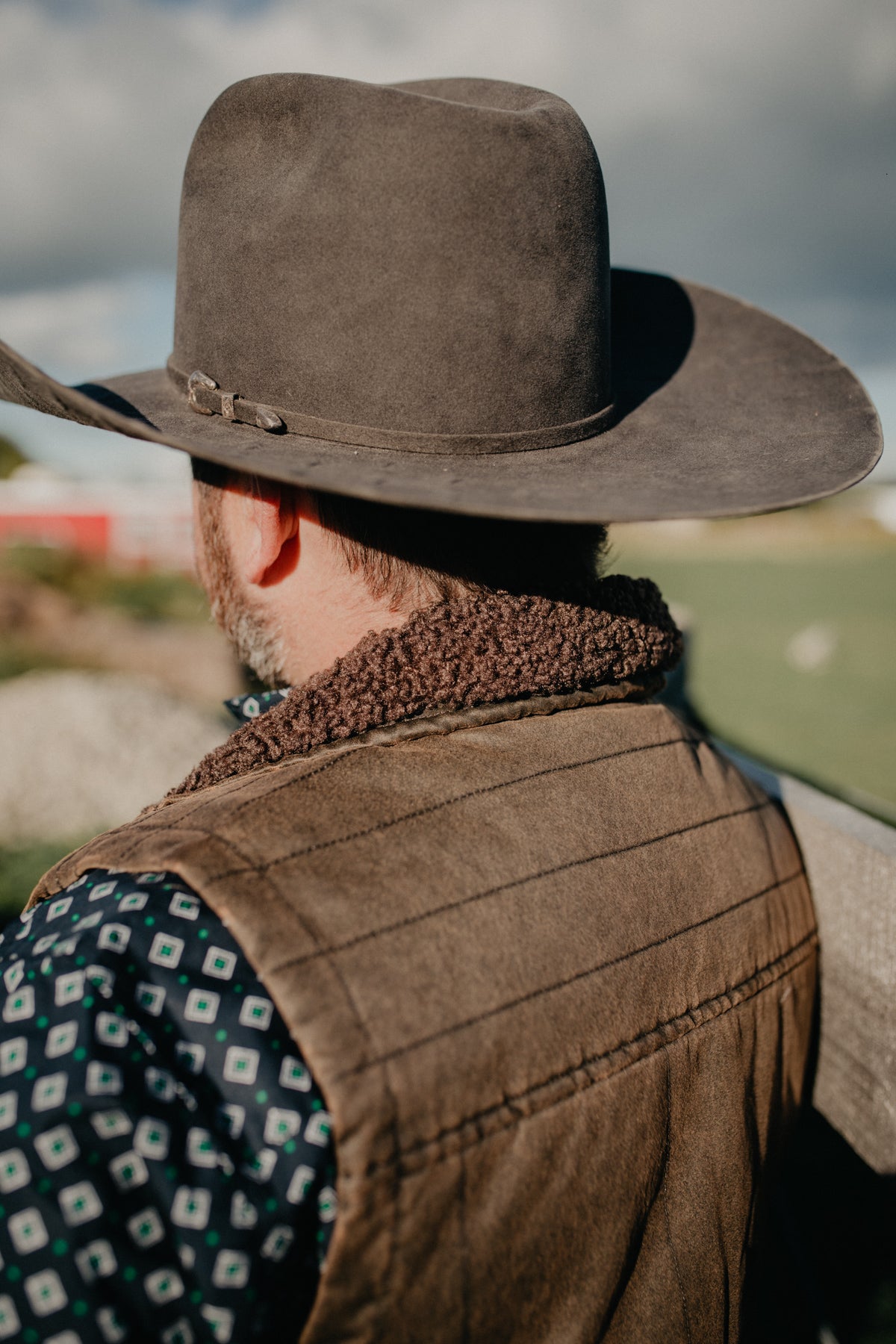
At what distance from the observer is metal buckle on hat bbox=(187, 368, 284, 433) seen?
1327 millimetres

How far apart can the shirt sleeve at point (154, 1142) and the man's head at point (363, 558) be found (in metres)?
0.60

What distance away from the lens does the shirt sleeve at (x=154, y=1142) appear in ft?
2.89

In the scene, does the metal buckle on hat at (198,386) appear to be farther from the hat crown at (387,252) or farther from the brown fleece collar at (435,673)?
the brown fleece collar at (435,673)

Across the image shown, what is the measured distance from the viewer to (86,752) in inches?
196

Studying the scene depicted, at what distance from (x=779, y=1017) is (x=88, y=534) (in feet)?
104

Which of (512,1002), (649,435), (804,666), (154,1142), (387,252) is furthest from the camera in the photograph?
(804,666)

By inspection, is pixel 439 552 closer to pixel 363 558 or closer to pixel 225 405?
pixel 363 558

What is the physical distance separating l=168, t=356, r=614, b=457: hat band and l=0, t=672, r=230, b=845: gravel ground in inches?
138

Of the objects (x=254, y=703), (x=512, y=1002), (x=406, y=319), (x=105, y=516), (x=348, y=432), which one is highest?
(x=105, y=516)

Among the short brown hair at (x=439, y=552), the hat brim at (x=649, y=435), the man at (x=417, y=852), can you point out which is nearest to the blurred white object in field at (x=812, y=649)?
the hat brim at (x=649, y=435)

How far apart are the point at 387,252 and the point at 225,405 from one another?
33 cm

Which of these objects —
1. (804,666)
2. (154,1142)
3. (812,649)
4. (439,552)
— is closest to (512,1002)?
(154,1142)

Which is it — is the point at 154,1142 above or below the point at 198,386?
below

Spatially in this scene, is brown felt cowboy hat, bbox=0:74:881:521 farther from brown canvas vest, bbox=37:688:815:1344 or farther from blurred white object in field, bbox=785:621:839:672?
blurred white object in field, bbox=785:621:839:672
